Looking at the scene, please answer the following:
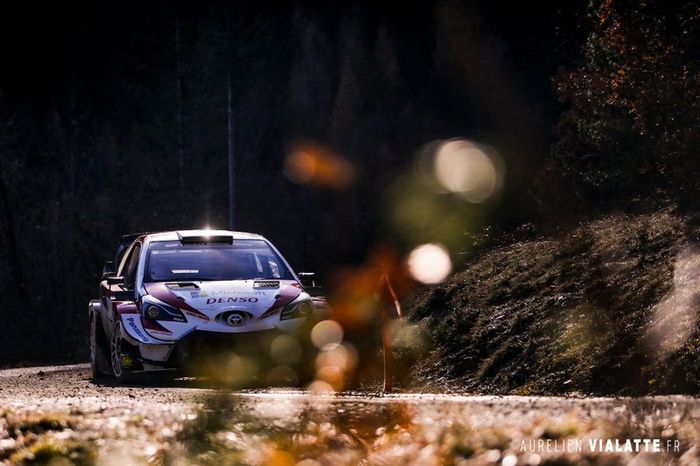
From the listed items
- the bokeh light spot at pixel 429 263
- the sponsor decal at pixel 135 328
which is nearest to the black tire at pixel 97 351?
the sponsor decal at pixel 135 328

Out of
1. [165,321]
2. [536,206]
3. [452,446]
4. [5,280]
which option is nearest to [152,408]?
[452,446]

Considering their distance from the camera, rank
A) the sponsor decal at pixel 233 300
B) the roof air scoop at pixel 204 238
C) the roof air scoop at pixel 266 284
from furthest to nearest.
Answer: the roof air scoop at pixel 204 238 → the roof air scoop at pixel 266 284 → the sponsor decal at pixel 233 300

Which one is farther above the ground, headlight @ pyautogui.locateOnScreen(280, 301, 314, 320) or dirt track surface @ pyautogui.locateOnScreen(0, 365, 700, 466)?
dirt track surface @ pyautogui.locateOnScreen(0, 365, 700, 466)

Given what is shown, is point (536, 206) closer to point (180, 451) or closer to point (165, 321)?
point (165, 321)

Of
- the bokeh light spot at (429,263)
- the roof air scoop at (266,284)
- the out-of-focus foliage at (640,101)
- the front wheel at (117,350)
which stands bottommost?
the bokeh light spot at (429,263)

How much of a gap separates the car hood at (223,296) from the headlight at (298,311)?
0.07 metres

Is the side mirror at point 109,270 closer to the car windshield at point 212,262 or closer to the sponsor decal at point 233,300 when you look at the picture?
the car windshield at point 212,262

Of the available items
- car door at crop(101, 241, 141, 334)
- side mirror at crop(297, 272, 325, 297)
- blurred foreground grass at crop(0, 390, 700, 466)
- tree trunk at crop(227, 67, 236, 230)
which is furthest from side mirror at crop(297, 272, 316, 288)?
tree trunk at crop(227, 67, 236, 230)

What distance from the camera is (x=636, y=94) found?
20.0 metres

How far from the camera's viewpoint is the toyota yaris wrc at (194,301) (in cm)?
1409

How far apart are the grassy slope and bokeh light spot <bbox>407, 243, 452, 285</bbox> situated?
202 inches

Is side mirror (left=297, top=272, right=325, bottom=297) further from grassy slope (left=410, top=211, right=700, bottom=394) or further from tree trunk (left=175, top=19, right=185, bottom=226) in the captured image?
tree trunk (left=175, top=19, right=185, bottom=226)

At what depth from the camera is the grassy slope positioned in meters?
13.3

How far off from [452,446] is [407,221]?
3176 centimetres
